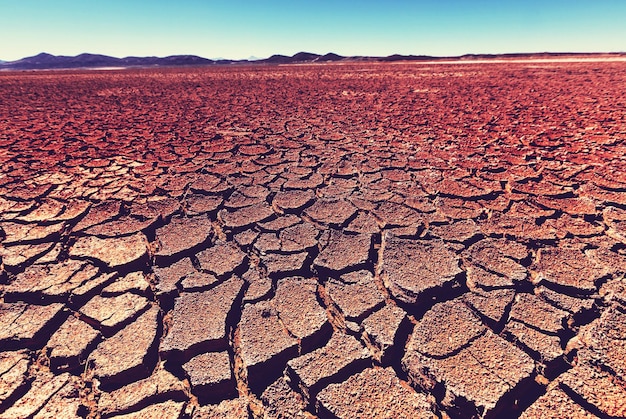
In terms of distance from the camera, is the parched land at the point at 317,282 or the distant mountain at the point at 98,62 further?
the distant mountain at the point at 98,62

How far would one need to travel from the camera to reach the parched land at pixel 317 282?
1.37m

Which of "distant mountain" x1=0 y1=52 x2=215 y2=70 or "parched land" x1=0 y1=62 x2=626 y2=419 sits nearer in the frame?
"parched land" x1=0 y1=62 x2=626 y2=419

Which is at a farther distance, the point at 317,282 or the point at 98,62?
the point at 98,62

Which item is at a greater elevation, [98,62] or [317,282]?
[98,62]

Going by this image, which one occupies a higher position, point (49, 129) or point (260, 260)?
point (49, 129)

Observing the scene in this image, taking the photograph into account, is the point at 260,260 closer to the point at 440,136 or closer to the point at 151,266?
the point at 151,266

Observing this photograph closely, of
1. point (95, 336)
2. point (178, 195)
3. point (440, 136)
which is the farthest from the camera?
point (440, 136)

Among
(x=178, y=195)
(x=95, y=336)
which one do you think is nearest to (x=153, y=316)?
(x=95, y=336)

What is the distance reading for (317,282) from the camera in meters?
1.96

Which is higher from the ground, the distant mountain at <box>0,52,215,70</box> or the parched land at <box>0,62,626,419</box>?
the distant mountain at <box>0,52,215,70</box>

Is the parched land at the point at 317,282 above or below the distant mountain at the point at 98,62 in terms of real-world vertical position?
below

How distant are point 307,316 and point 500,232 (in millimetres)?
1504

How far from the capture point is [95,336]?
5.36 ft

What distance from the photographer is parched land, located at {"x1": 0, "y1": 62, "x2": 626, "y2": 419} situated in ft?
4.50
